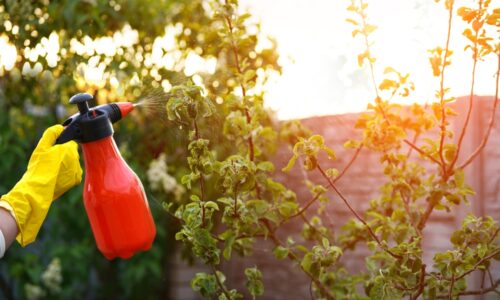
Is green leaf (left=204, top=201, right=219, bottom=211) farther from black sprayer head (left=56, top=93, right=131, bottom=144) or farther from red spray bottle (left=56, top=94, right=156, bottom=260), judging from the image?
black sprayer head (left=56, top=93, right=131, bottom=144)

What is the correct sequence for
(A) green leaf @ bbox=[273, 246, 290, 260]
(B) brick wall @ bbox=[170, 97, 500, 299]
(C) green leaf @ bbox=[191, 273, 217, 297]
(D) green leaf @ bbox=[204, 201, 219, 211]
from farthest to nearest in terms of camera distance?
(B) brick wall @ bbox=[170, 97, 500, 299]
(A) green leaf @ bbox=[273, 246, 290, 260]
(C) green leaf @ bbox=[191, 273, 217, 297]
(D) green leaf @ bbox=[204, 201, 219, 211]

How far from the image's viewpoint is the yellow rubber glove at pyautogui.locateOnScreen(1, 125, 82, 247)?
1.70 meters

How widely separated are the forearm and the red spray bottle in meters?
0.18

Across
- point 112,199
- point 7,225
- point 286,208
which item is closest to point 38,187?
point 7,225

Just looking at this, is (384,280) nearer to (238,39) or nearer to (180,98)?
(180,98)

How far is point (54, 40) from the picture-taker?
124 inches

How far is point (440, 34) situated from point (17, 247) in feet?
11.1

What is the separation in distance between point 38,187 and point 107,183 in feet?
0.67

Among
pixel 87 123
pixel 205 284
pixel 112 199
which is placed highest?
pixel 87 123

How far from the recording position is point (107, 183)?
5.31 ft

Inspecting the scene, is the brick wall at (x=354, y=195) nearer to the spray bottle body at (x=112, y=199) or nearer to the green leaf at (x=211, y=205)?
the green leaf at (x=211, y=205)

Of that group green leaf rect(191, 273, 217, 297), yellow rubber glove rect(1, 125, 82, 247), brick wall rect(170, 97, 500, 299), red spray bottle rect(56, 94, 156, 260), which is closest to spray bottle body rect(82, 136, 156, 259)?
red spray bottle rect(56, 94, 156, 260)

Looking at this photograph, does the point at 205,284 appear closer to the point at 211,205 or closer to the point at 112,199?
the point at 211,205

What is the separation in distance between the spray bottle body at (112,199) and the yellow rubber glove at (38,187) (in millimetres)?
123
